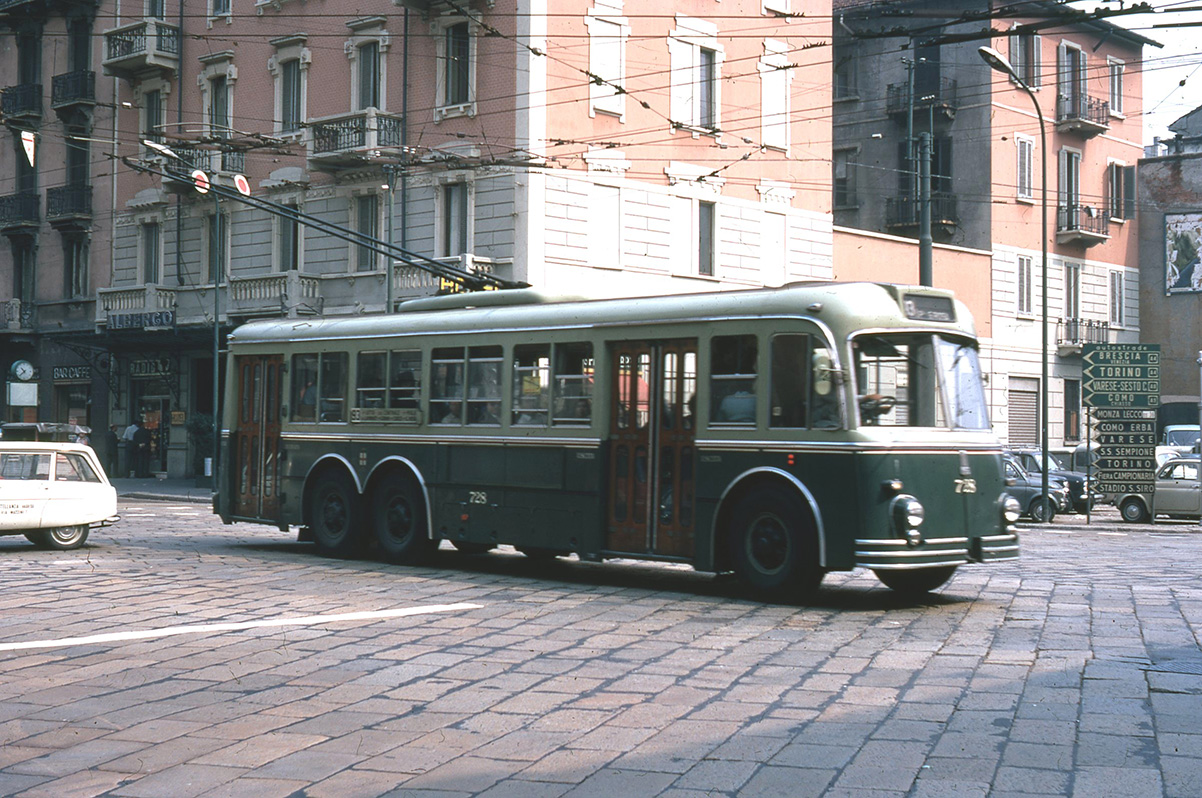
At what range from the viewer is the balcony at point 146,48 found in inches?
1612

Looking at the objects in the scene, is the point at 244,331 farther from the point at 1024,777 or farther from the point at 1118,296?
the point at 1118,296

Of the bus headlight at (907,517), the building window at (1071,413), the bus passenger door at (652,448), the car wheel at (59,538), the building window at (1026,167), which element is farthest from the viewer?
the building window at (1071,413)

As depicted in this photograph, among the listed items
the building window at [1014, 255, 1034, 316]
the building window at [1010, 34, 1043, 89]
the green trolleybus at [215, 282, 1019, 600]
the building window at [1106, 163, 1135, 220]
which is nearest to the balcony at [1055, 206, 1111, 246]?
the building window at [1106, 163, 1135, 220]

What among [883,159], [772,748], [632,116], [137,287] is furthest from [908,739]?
[883,159]

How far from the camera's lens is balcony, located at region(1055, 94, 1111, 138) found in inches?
1837

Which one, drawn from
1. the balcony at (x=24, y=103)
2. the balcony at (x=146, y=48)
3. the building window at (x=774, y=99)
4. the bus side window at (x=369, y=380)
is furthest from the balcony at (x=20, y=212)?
the bus side window at (x=369, y=380)

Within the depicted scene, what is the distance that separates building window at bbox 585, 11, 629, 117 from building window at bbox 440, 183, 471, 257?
3.63 meters

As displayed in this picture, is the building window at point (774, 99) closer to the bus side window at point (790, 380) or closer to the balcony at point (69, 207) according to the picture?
the balcony at point (69, 207)

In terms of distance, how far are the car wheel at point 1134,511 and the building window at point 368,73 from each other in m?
19.5

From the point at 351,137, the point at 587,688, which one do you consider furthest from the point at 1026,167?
the point at 587,688

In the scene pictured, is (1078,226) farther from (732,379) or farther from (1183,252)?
(732,379)

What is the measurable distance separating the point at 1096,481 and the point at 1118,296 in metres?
22.9

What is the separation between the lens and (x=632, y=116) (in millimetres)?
34219

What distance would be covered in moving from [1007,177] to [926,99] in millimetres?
3521
